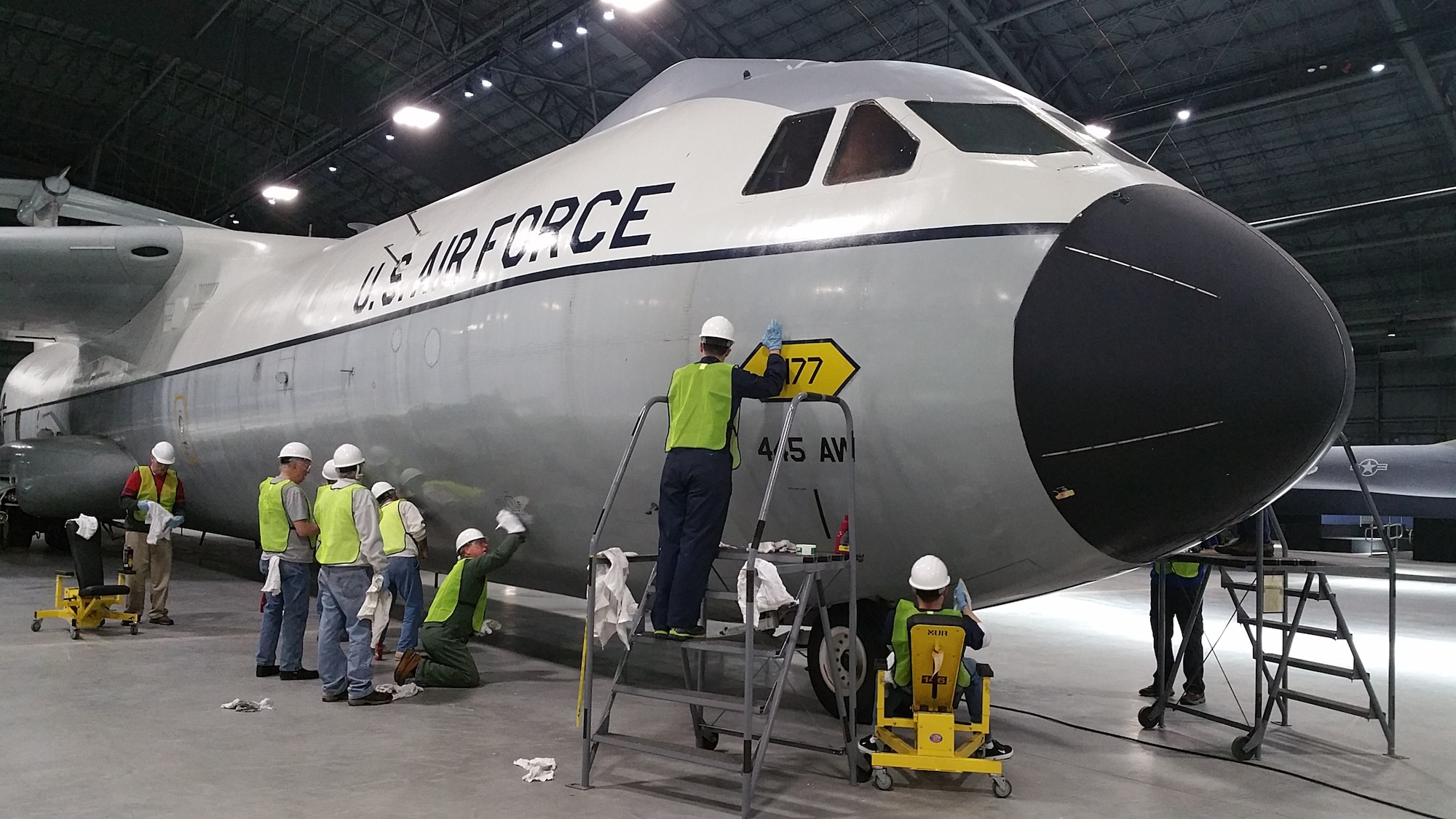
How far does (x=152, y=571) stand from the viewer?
10.2 meters

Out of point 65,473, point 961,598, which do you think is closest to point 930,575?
point 961,598

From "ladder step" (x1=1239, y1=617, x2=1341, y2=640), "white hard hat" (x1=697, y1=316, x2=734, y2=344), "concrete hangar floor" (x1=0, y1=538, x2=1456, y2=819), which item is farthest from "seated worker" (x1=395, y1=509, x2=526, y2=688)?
"ladder step" (x1=1239, y1=617, x2=1341, y2=640)

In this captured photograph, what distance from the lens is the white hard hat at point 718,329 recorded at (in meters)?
5.29

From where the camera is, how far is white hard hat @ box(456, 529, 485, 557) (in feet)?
24.5

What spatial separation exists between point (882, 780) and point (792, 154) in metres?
3.40

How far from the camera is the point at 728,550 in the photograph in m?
5.10

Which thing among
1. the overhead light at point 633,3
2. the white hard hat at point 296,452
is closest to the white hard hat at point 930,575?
the white hard hat at point 296,452

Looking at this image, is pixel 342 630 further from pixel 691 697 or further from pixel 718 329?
pixel 718 329

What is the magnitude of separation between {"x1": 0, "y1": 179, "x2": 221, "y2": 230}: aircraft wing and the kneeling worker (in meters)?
11.6

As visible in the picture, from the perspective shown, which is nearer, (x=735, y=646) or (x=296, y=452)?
(x=735, y=646)

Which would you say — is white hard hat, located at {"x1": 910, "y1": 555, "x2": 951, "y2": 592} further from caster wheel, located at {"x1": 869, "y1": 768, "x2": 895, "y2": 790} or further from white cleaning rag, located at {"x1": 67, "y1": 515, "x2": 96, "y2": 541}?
white cleaning rag, located at {"x1": 67, "y1": 515, "x2": 96, "y2": 541}

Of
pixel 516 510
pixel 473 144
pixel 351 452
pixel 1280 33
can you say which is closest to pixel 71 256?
pixel 351 452

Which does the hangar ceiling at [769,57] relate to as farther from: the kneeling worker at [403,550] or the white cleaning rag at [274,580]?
the white cleaning rag at [274,580]

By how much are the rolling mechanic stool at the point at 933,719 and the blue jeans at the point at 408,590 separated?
4.21 meters
